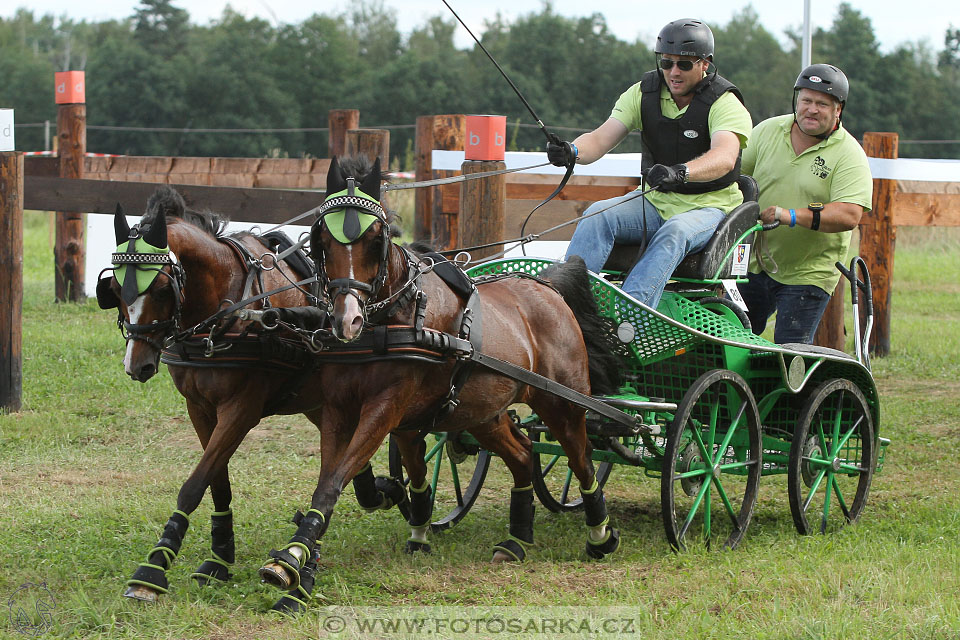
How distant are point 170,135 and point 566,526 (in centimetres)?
3612

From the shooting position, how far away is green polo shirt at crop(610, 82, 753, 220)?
221 inches

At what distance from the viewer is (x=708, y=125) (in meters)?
5.70

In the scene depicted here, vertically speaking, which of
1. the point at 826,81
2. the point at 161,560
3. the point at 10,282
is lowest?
the point at 161,560

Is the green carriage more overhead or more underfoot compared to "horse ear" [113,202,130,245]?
more underfoot

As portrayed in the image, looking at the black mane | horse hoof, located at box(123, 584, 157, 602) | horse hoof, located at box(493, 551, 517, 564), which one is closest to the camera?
horse hoof, located at box(123, 584, 157, 602)

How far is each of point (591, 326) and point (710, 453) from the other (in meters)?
0.85

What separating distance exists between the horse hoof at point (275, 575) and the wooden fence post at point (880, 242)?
298 inches

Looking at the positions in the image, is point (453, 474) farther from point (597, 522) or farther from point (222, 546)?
point (222, 546)

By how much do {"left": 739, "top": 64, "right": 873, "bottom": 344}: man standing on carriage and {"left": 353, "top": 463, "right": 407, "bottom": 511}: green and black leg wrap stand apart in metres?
2.25

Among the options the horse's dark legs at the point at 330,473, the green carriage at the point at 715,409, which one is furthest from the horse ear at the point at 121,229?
the green carriage at the point at 715,409

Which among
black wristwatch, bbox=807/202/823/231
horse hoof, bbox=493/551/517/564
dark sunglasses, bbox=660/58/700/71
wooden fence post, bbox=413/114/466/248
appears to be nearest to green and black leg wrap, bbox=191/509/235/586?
horse hoof, bbox=493/551/517/564

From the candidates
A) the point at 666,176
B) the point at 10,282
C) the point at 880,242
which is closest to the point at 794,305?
the point at 666,176

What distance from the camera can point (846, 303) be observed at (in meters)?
13.3

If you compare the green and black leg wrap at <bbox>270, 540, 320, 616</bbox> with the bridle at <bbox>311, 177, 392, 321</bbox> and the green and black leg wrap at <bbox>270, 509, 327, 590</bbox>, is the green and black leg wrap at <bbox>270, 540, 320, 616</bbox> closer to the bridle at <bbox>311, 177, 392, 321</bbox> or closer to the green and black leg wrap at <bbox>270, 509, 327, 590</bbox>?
the green and black leg wrap at <bbox>270, 509, 327, 590</bbox>
